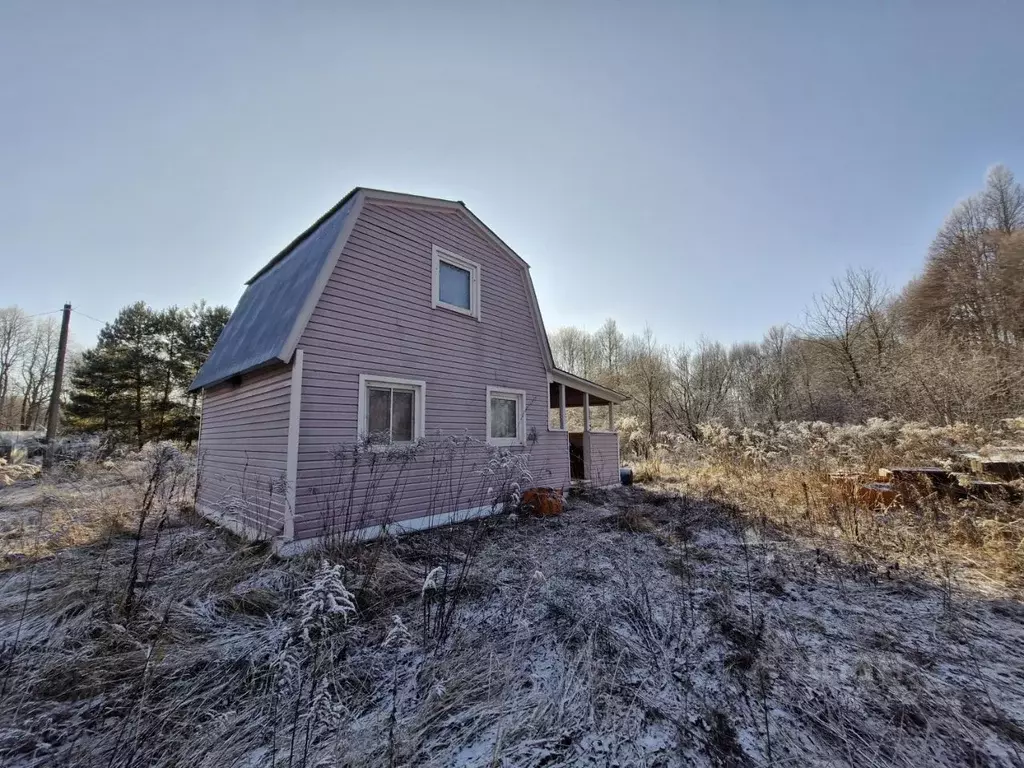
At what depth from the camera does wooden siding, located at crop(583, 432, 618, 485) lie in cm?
1002

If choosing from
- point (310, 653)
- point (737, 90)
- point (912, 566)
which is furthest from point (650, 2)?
point (310, 653)

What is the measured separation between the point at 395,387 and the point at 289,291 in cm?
224

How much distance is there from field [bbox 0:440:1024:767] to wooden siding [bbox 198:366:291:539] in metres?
0.63

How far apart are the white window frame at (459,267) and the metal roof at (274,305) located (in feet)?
5.34

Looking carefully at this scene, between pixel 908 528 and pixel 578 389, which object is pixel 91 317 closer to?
pixel 578 389

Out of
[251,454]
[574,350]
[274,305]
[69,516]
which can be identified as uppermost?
[574,350]

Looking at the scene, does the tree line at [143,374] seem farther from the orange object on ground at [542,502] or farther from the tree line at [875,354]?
the tree line at [875,354]

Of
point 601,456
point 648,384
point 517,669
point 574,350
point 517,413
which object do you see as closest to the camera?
point 517,669

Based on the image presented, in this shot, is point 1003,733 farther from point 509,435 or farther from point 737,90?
point 737,90

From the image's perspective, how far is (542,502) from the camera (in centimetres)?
700

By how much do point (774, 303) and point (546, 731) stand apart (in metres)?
21.0

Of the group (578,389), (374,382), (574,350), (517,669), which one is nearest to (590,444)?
(578,389)

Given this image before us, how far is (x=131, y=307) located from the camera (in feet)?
63.1

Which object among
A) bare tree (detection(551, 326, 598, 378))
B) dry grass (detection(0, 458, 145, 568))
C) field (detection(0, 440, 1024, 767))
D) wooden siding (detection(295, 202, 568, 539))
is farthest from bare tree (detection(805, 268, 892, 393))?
dry grass (detection(0, 458, 145, 568))
